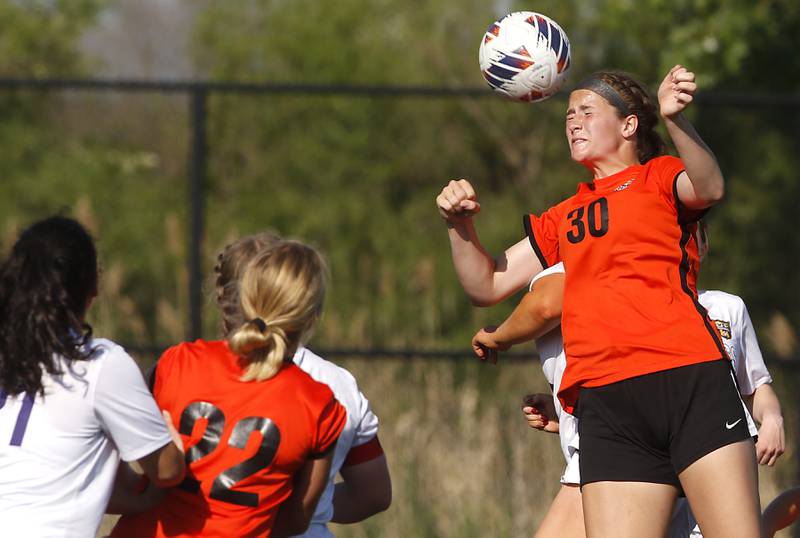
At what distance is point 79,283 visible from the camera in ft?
9.78

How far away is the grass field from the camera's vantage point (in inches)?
243

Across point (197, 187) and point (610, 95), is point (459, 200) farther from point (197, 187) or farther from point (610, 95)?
point (197, 187)

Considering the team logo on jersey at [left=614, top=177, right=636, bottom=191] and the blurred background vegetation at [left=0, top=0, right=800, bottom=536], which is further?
the blurred background vegetation at [left=0, top=0, right=800, bottom=536]

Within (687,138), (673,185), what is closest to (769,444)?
(673,185)

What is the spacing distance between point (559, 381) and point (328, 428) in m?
0.85

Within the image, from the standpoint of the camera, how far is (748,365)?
11.8 feet

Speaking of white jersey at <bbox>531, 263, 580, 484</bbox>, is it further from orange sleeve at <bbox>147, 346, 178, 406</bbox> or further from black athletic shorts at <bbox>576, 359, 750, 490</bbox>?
orange sleeve at <bbox>147, 346, 178, 406</bbox>

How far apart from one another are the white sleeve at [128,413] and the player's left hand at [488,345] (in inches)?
41.4

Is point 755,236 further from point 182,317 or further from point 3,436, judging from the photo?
point 3,436

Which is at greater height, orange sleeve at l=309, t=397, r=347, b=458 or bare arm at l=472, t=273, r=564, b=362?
bare arm at l=472, t=273, r=564, b=362

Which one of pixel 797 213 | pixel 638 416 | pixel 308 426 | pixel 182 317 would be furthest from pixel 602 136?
pixel 797 213

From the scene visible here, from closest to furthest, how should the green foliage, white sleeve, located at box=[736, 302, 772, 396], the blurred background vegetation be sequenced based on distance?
white sleeve, located at box=[736, 302, 772, 396], the blurred background vegetation, the green foliage

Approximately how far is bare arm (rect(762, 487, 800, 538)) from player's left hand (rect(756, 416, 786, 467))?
A: 36 cm

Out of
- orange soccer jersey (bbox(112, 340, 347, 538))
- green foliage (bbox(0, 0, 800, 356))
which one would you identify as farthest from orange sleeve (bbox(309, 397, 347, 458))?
green foliage (bbox(0, 0, 800, 356))
